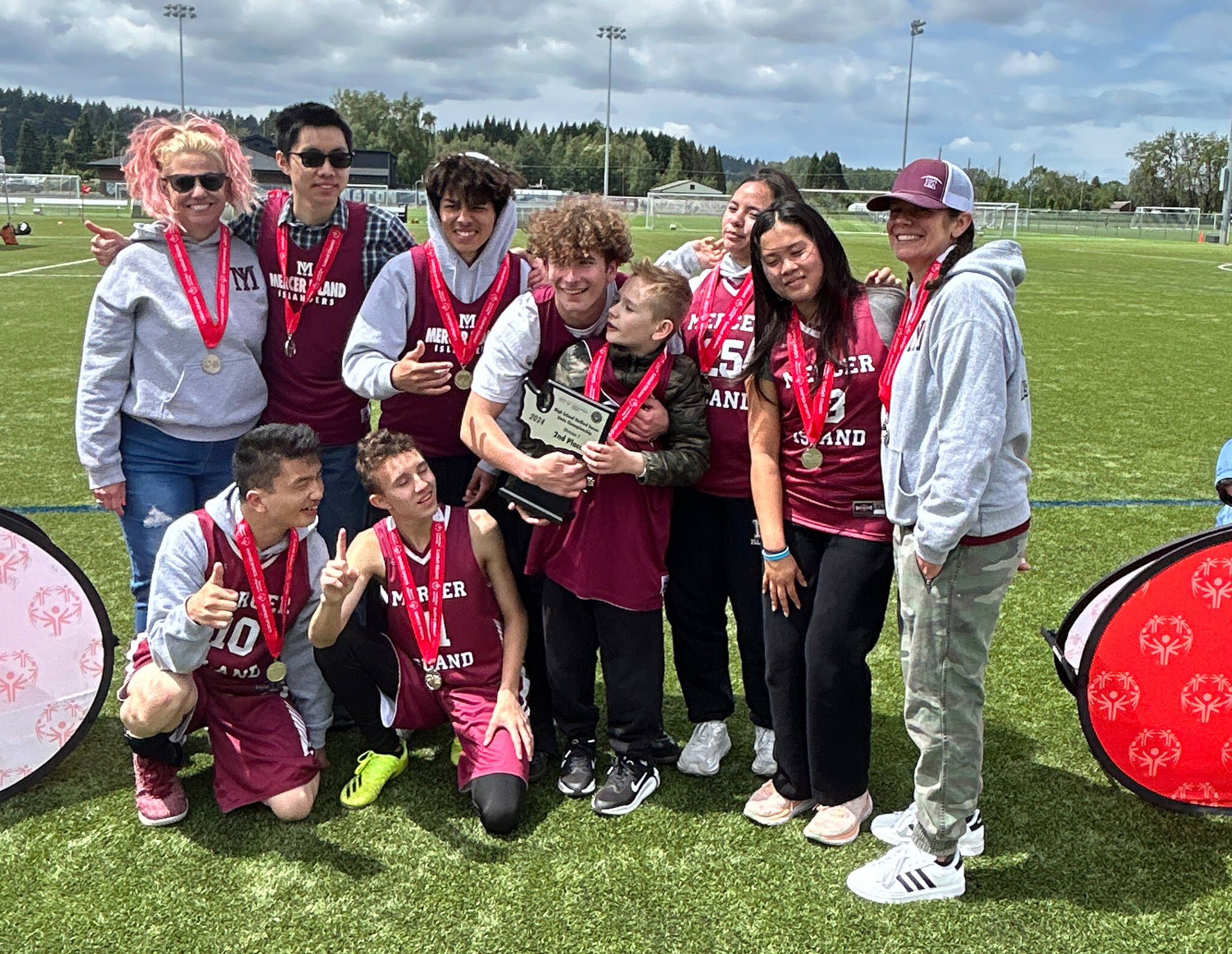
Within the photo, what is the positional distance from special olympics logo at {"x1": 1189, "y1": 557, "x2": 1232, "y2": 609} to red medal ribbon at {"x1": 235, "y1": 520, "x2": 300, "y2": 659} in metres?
2.69

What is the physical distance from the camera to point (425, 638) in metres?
3.42

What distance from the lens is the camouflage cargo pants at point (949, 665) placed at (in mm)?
2559

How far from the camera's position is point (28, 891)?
9.22ft

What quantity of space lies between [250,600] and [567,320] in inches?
52.4

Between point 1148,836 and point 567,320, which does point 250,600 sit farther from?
point 1148,836

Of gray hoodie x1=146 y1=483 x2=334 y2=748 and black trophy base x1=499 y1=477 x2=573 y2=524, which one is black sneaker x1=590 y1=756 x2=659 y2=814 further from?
gray hoodie x1=146 y1=483 x2=334 y2=748

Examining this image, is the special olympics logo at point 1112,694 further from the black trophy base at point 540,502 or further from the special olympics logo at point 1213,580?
the black trophy base at point 540,502

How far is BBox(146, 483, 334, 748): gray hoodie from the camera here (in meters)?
3.04

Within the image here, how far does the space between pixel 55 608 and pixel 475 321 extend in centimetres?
162

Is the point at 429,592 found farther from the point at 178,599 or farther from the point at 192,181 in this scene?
the point at 192,181

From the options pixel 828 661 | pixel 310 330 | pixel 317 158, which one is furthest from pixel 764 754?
pixel 317 158

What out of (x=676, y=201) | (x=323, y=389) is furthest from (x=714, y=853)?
(x=676, y=201)

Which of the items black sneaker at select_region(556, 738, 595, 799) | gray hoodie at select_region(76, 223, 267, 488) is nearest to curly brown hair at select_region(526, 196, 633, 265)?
gray hoodie at select_region(76, 223, 267, 488)

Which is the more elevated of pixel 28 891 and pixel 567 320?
pixel 567 320
